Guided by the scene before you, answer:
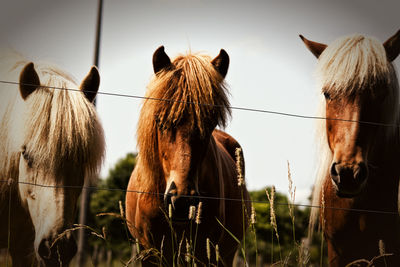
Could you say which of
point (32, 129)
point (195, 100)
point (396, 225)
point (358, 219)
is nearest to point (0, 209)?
point (32, 129)

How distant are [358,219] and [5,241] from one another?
8.55 feet

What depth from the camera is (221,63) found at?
121 inches

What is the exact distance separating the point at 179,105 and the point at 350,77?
4.14 feet

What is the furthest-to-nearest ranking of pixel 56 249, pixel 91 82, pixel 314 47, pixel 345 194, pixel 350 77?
pixel 314 47, pixel 91 82, pixel 350 77, pixel 345 194, pixel 56 249

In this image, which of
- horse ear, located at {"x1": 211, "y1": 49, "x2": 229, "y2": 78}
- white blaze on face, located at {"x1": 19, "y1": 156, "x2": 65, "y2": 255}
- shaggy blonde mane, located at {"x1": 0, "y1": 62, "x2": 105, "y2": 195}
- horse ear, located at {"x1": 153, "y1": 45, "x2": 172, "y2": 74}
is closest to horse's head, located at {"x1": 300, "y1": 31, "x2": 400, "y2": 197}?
horse ear, located at {"x1": 211, "y1": 49, "x2": 229, "y2": 78}

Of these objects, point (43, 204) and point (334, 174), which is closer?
point (43, 204)

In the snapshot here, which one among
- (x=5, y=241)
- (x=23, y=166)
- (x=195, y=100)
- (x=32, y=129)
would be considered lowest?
(x=5, y=241)

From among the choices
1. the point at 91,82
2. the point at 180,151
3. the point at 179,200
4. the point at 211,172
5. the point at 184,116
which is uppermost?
the point at 91,82

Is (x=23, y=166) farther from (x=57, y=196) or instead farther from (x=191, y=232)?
(x=191, y=232)

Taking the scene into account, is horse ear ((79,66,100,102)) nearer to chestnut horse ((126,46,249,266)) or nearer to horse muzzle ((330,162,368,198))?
chestnut horse ((126,46,249,266))

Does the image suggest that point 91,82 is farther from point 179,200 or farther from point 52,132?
point 179,200

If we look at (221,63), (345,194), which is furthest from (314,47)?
(345,194)

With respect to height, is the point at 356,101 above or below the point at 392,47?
below

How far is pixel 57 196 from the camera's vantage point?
8.44ft
